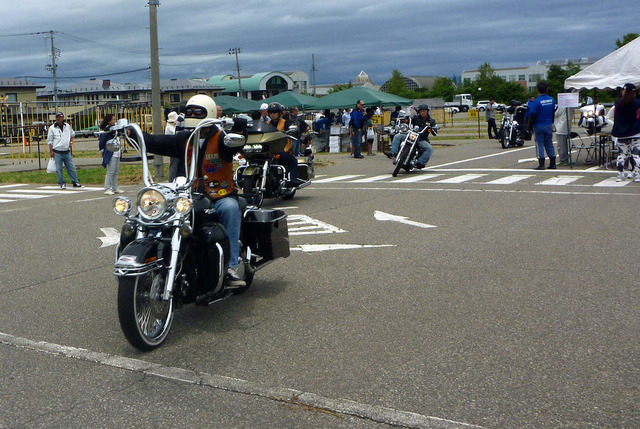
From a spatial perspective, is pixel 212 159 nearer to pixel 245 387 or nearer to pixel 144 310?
pixel 144 310

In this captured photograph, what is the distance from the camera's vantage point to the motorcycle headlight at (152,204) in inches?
210

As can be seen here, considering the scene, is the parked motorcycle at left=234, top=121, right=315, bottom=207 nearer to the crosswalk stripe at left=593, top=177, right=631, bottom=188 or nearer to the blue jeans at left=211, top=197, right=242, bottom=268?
the blue jeans at left=211, top=197, right=242, bottom=268

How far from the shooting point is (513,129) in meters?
29.3

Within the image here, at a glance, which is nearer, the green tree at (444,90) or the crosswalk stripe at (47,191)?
the crosswalk stripe at (47,191)

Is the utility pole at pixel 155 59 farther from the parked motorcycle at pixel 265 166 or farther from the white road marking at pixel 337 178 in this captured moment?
the parked motorcycle at pixel 265 166

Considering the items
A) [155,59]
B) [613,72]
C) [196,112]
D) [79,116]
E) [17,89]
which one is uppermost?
[17,89]

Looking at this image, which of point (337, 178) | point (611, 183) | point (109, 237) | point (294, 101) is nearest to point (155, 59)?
point (337, 178)

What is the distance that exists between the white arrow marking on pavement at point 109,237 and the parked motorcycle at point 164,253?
3970mm

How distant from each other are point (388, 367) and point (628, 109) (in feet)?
41.3

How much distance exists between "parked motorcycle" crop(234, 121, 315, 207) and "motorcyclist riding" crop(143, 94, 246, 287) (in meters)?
5.62

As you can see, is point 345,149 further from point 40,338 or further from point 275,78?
point 275,78

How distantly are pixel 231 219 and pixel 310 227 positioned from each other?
4.85m

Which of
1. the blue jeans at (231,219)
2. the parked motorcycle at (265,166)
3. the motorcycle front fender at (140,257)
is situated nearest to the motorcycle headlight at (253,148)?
the parked motorcycle at (265,166)

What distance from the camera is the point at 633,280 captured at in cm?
713
